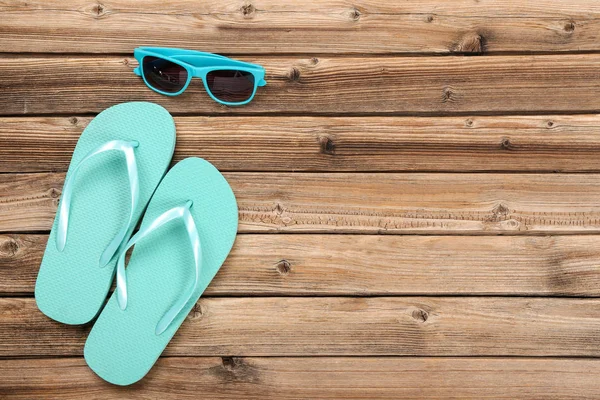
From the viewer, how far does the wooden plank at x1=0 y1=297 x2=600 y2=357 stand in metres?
0.92

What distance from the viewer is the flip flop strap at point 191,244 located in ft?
2.89

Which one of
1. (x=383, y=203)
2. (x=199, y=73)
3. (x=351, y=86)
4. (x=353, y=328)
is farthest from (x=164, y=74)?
(x=353, y=328)

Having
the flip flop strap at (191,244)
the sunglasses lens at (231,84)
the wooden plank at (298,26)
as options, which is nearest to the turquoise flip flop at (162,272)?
the flip flop strap at (191,244)

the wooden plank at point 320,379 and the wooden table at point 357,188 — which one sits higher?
the wooden table at point 357,188

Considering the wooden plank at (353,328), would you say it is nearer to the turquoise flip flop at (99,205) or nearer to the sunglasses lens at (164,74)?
the turquoise flip flop at (99,205)

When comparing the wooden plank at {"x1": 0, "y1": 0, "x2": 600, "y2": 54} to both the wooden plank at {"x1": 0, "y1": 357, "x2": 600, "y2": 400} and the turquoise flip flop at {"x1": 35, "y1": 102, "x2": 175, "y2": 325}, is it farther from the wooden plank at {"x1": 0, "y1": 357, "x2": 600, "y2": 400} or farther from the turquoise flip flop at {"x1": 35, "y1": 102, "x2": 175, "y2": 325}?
the wooden plank at {"x1": 0, "y1": 357, "x2": 600, "y2": 400}

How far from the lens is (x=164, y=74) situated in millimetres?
926

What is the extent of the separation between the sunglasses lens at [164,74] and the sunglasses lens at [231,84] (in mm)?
51

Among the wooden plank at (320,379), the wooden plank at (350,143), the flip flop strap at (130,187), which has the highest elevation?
the wooden plank at (350,143)

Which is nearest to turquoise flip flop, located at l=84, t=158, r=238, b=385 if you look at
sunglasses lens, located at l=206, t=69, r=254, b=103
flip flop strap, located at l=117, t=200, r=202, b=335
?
flip flop strap, located at l=117, t=200, r=202, b=335

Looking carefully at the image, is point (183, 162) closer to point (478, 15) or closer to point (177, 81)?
point (177, 81)

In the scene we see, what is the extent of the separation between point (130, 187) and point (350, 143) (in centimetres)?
39

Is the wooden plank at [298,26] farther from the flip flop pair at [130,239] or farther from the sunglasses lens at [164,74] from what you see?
the flip flop pair at [130,239]

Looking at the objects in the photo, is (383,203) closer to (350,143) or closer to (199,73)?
(350,143)
